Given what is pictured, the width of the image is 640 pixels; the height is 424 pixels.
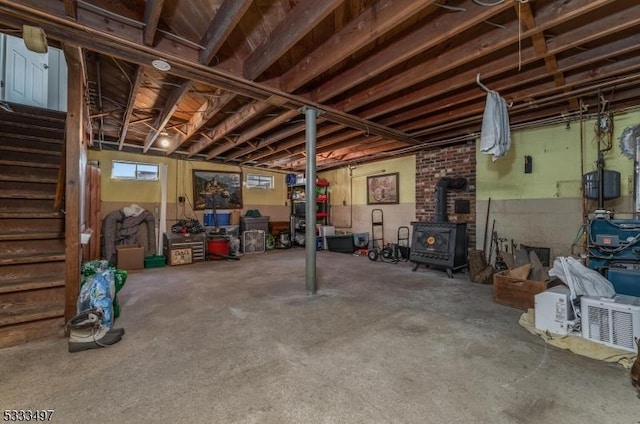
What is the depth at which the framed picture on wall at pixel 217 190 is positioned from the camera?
7.39m

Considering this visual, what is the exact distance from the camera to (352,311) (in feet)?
10.2

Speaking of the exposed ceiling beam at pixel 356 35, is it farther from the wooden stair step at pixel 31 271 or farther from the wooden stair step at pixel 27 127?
the wooden stair step at pixel 27 127

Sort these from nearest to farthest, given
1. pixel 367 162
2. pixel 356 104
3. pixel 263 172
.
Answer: pixel 356 104 → pixel 367 162 → pixel 263 172

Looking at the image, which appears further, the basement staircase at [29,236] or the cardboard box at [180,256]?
the cardboard box at [180,256]

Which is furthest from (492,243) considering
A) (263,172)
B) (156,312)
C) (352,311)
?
(263,172)

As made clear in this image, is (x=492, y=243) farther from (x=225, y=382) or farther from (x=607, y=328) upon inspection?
(x=225, y=382)

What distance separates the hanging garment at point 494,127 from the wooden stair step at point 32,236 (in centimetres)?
476

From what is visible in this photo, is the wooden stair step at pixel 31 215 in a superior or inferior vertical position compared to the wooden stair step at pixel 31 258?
superior

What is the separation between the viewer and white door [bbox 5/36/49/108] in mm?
4234

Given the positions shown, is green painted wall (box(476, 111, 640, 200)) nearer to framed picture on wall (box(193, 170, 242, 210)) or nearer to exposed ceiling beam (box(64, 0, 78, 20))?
exposed ceiling beam (box(64, 0, 78, 20))

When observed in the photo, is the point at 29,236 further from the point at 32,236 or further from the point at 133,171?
the point at 133,171

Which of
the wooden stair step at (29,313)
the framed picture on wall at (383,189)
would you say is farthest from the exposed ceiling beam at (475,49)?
the wooden stair step at (29,313)

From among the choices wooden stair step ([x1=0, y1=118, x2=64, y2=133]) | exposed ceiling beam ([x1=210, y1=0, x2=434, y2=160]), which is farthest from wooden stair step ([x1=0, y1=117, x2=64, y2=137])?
exposed ceiling beam ([x1=210, y1=0, x2=434, y2=160])

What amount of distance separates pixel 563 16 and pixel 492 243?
3987 mm
